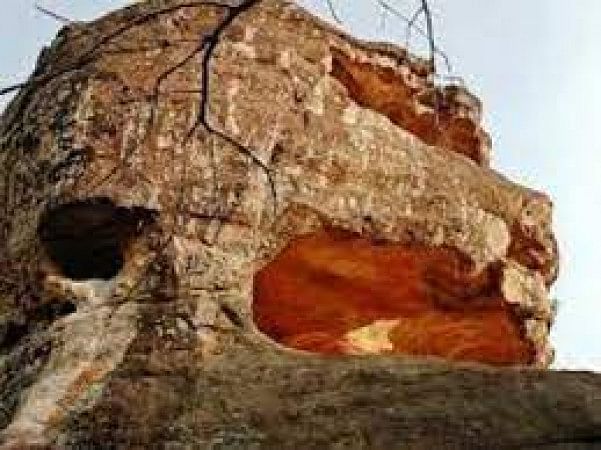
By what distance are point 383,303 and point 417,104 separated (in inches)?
87.1

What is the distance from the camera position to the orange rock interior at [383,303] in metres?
12.0

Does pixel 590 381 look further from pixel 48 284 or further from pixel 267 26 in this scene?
pixel 267 26

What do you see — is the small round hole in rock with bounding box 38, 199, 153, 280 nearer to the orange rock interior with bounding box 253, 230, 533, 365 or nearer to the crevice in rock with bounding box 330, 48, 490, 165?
the orange rock interior with bounding box 253, 230, 533, 365

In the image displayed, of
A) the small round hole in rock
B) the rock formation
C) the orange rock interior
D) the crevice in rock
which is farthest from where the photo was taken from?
the crevice in rock

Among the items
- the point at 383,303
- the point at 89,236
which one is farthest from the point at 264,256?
the point at 383,303

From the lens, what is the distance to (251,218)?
34.9 feet

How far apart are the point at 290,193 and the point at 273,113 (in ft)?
2.45

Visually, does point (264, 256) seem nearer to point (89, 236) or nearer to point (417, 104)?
point (89, 236)

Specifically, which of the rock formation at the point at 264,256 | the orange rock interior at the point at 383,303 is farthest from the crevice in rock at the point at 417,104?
the orange rock interior at the point at 383,303

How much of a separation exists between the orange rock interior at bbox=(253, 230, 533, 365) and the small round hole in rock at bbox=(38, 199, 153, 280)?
159 centimetres

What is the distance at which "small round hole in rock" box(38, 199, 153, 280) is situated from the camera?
10617 millimetres

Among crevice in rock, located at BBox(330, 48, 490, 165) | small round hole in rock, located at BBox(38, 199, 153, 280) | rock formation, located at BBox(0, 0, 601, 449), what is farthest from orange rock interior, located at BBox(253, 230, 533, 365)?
small round hole in rock, located at BBox(38, 199, 153, 280)

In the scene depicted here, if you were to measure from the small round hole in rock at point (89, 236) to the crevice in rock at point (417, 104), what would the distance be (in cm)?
307

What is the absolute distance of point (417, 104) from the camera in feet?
45.6
